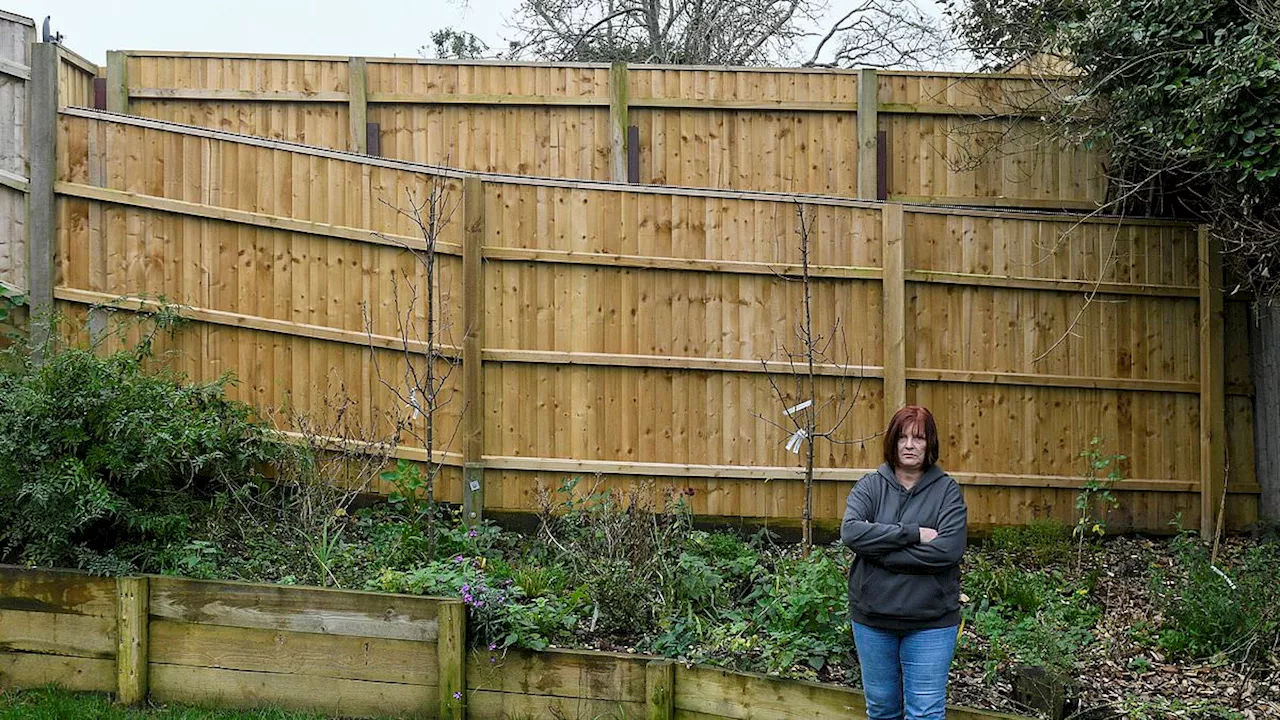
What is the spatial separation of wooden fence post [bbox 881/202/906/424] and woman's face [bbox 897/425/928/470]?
10.1 feet

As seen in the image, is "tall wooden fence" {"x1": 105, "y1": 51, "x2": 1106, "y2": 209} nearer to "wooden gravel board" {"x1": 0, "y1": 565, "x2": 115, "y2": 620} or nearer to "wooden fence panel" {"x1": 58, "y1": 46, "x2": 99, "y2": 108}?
"wooden fence panel" {"x1": 58, "y1": 46, "x2": 99, "y2": 108}

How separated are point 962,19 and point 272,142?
533 cm

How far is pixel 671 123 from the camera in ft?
30.6

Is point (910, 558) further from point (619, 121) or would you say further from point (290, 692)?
point (619, 121)

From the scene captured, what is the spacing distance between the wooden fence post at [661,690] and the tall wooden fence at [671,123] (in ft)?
17.2

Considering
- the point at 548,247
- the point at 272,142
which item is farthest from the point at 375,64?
the point at 548,247

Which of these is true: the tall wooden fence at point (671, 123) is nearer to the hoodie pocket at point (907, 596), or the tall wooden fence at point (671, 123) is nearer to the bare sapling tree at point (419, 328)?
the bare sapling tree at point (419, 328)

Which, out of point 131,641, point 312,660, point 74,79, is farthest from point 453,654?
point 74,79

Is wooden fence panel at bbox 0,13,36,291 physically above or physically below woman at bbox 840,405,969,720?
above

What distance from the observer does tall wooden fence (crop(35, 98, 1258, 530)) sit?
693 cm

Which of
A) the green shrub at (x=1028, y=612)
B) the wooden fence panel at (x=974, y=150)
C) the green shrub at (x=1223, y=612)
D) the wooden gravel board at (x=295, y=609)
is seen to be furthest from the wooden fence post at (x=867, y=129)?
the wooden gravel board at (x=295, y=609)

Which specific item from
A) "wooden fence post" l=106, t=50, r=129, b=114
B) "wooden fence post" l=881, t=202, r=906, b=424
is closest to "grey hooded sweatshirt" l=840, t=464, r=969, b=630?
"wooden fence post" l=881, t=202, r=906, b=424

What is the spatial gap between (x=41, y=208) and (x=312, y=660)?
11.5ft

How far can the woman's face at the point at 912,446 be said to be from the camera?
4145 mm
